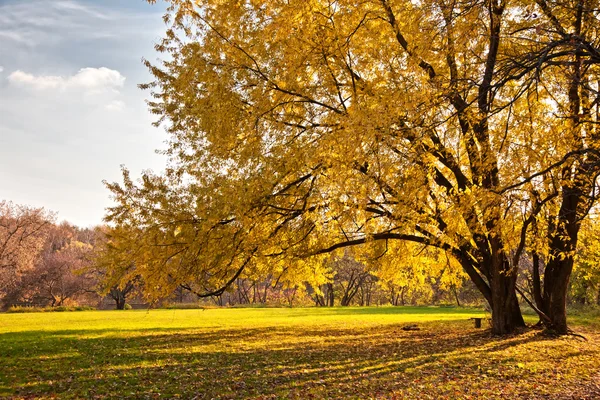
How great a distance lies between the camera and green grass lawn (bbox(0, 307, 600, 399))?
7832 mm

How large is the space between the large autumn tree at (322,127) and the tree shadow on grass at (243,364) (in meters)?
2.12

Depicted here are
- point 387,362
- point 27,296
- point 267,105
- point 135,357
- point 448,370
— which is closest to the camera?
point 267,105

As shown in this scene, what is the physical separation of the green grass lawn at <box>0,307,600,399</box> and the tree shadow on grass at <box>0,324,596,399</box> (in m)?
0.02

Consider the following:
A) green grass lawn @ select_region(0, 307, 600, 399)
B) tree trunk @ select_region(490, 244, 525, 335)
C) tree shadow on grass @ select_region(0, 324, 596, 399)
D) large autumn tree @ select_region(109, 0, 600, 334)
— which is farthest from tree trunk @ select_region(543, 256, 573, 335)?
large autumn tree @ select_region(109, 0, 600, 334)

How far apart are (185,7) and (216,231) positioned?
506cm

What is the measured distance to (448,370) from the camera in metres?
9.47

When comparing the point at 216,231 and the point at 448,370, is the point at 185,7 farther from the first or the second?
the point at 448,370

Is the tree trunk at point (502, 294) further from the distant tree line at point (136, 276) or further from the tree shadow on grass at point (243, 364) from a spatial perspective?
the distant tree line at point (136, 276)

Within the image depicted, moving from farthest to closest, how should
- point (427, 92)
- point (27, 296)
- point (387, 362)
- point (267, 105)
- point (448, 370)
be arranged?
point (27, 296), point (387, 362), point (448, 370), point (267, 105), point (427, 92)

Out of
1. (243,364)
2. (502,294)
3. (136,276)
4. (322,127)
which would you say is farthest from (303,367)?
(502,294)

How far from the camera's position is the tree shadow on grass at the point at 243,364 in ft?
26.1

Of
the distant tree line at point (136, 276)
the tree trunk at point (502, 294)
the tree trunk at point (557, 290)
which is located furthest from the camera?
the tree trunk at point (557, 290)

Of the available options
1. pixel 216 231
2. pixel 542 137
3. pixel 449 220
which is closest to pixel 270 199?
pixel 216 231

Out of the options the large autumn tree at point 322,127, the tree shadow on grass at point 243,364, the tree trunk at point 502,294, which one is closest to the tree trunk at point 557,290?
the tree trunk at point 502,294
